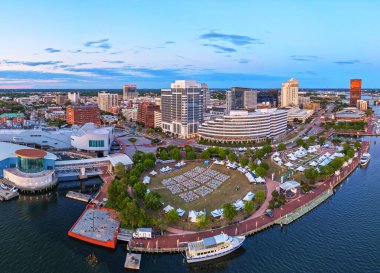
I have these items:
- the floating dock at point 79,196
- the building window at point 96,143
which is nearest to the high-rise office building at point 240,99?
the building window at point 96,143

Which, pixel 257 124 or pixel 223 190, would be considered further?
pixel 257 124

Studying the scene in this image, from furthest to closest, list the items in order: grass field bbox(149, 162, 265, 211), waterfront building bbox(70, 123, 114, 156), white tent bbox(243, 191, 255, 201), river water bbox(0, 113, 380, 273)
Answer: waterfront building bbox(70, 123, 114, 156), white tent bbox(243, 191, 255, 201), grass field bbox(149, 162, 265, 211), river water bbox(0, 113, 380, 273)

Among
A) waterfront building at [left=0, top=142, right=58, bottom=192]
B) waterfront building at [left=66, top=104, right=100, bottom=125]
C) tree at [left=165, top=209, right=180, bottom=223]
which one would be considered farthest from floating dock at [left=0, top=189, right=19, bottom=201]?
waterfront building at [left=66, top=104, right=100, bottom=125]

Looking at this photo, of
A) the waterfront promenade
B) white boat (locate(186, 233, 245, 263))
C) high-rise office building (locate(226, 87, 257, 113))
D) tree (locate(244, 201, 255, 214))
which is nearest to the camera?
white boat (locate(186, 233, 245, 263))

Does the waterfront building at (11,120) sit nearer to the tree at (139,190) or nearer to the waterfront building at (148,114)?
the waterfront building at (148,114)

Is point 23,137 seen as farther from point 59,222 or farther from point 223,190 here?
point 223,190

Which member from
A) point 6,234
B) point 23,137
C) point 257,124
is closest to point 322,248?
point 6,234

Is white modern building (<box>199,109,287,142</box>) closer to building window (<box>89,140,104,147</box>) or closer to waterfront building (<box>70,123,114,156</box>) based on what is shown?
waterfront building (<box>70,123,114,156</box>)

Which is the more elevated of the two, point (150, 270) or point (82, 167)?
point (82, 167)
